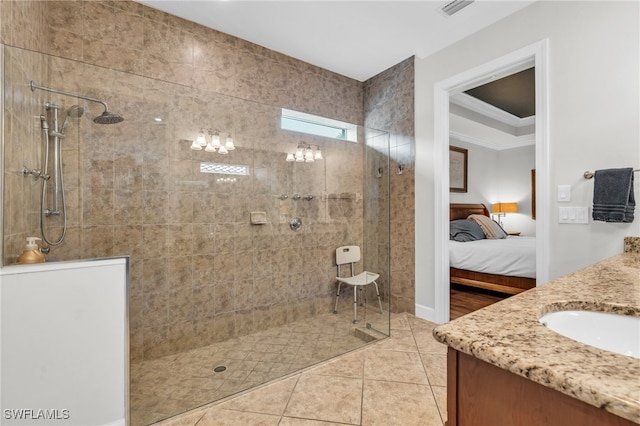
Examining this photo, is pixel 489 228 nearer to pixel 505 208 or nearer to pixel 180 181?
pixel 505 208

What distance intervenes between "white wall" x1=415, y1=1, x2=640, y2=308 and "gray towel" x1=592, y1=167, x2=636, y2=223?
0.31ft

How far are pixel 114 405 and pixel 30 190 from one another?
122cm

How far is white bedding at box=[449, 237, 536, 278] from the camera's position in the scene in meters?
3.46

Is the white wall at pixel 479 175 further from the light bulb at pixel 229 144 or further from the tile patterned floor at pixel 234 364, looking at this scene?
the light bulb at pixel 229 144

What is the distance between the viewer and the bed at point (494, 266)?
3463 mm

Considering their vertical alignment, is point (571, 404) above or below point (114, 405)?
above

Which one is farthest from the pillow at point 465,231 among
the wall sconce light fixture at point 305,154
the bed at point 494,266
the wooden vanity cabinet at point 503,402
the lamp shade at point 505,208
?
the wooden vanity cabinet at point 503,402

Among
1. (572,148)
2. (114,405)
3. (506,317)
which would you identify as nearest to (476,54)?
(572,148)

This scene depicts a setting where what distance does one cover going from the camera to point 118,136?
2055mm

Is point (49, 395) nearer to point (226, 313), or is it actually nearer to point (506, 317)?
point (226, 313)

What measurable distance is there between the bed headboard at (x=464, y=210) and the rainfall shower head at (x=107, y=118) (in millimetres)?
4652

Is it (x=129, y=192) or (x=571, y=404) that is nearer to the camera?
(x=571, y=404)

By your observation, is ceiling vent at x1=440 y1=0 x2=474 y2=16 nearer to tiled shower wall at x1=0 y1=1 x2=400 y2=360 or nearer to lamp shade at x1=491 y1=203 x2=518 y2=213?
tiled shower wall at x1=0 y1=1 x2=400 y2=360

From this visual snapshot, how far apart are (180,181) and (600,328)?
2348 mm
